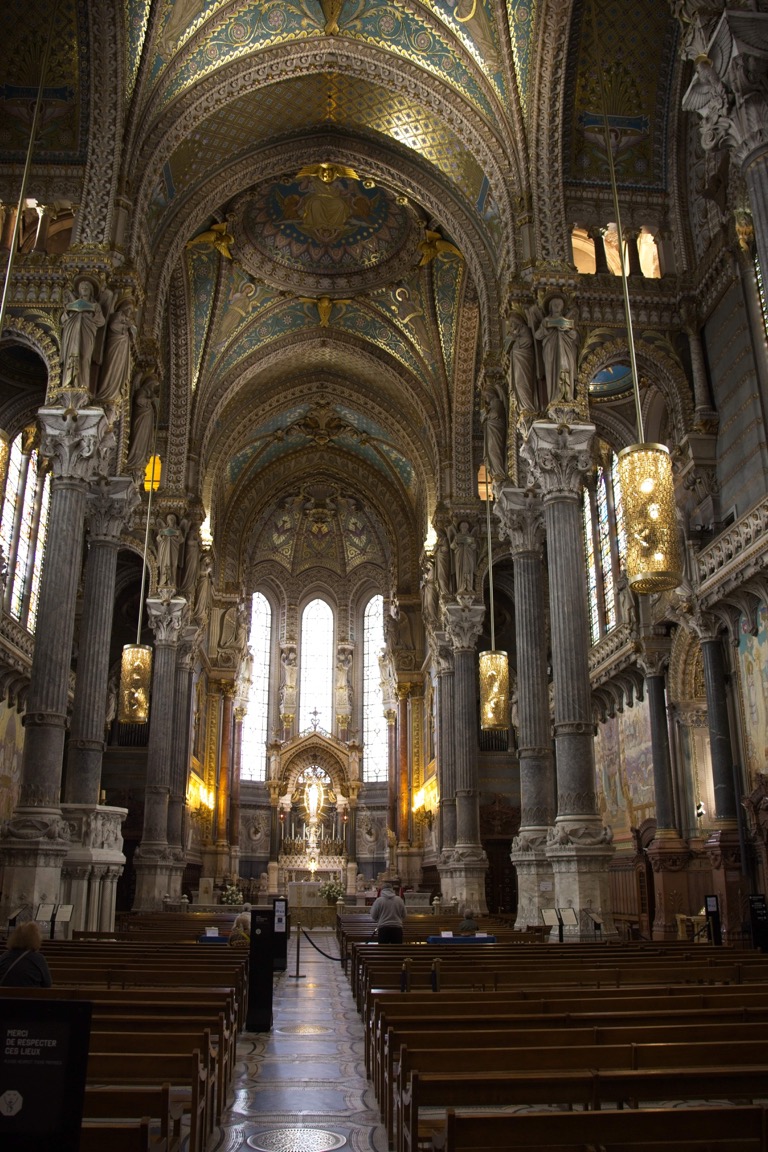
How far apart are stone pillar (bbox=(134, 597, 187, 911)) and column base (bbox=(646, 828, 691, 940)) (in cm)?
1194

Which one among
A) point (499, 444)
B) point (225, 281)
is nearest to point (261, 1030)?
point (499, 444)

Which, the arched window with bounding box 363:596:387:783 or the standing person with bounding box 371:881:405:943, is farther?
the arched window with bounding box 363:596:387:783

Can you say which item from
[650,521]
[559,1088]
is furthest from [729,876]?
[559,1088]

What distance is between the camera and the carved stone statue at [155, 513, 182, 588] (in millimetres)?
26328

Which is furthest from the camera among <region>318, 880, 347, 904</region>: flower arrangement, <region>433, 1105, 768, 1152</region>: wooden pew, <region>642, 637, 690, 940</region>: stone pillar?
<region>318, 880, 347, 904</region>: flower arrangement

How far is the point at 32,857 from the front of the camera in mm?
13688

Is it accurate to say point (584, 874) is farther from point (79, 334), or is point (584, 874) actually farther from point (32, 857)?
point (79, 334)

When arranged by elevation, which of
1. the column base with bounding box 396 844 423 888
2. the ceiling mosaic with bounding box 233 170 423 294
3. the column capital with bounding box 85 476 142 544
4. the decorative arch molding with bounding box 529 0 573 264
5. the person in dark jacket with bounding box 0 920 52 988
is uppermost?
the ceiling mosaic with bounding box 233 170 423 294

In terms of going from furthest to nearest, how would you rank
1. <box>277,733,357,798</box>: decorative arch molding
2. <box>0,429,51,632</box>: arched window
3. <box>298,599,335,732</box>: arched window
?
<box>298,599,335,732</box>: arched window, <box>277,733,357,798</box>: decorative arch molding, <box>0,429,51,632</box>: arched window

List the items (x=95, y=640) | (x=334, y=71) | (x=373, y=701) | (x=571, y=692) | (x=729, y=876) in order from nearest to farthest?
1. (x=571, y=692)
2. (x=729, y=876)
3. (x=95, y=640)
4. (x=334, y=71)
5. (x=373, y=701)

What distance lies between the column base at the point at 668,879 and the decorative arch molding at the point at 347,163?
35.3ft

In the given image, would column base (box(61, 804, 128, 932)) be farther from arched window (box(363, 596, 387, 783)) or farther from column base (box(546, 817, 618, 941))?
arched window (box(363, 596, 387, 783))

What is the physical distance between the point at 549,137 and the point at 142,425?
9.15 metres

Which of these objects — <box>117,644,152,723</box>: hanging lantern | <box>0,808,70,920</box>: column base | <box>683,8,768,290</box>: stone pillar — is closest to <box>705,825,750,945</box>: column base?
<box>683,8,768,290</box>: stone pillar
